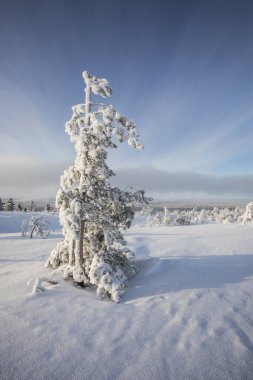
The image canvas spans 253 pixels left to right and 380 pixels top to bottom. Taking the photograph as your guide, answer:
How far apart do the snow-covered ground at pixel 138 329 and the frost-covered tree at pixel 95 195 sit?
0.72 m

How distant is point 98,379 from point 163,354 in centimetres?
138

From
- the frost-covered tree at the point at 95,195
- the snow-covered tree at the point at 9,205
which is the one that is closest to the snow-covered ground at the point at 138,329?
the frost-covered tree at the point at 95,195

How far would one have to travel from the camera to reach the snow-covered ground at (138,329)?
4.41 meters

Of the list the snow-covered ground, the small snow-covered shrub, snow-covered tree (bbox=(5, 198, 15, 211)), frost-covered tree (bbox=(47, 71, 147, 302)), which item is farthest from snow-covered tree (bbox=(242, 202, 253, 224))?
snow-covered tree (bbox=(5, 198, 15, 211))

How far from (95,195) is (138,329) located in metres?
4.07

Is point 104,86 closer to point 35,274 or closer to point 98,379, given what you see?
point 35,274

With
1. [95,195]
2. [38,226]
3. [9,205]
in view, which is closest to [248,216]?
[95,195]

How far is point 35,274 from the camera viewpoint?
9.14 meters

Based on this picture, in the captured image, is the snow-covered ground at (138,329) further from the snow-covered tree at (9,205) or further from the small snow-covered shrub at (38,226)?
the snow-covered tree at (9,205)

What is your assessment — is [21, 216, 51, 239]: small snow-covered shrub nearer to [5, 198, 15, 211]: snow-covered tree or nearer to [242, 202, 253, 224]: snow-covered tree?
[242, 202, 253, 224]: snow-covered tree

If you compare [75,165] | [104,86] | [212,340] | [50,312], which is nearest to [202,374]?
[212,340]

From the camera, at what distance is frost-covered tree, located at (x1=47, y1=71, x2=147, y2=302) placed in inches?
299

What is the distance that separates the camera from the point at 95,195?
796cm

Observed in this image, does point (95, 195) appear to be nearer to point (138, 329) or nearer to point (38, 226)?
point (138, 329)
